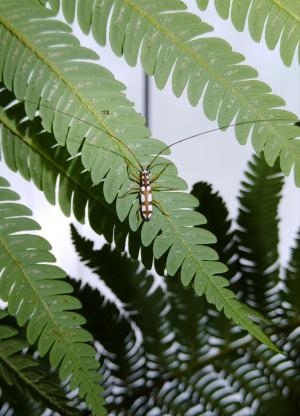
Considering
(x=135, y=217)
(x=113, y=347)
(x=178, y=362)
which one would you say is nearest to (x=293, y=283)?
(x=178, y=362)

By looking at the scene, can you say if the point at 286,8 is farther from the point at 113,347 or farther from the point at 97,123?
the point at 113,347

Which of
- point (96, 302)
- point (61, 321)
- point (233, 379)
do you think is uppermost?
point (61, 321)

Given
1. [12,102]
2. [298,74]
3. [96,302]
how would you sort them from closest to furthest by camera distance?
[12,102], [96,302], [298,74]

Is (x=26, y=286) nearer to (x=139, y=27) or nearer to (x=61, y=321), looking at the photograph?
(x=61, y=321)

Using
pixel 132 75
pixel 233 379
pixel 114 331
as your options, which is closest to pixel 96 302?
pixel 114 331

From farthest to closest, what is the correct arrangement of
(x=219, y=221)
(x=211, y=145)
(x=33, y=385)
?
(x=211, y=145)
(x=219, y=221)
(x=33, y=385)

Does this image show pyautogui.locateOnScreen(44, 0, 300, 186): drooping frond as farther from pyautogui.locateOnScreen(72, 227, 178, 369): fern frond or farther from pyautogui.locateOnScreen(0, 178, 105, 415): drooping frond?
pyautogui.locateOnScreen(72, 227, 178, 369): fern frond
